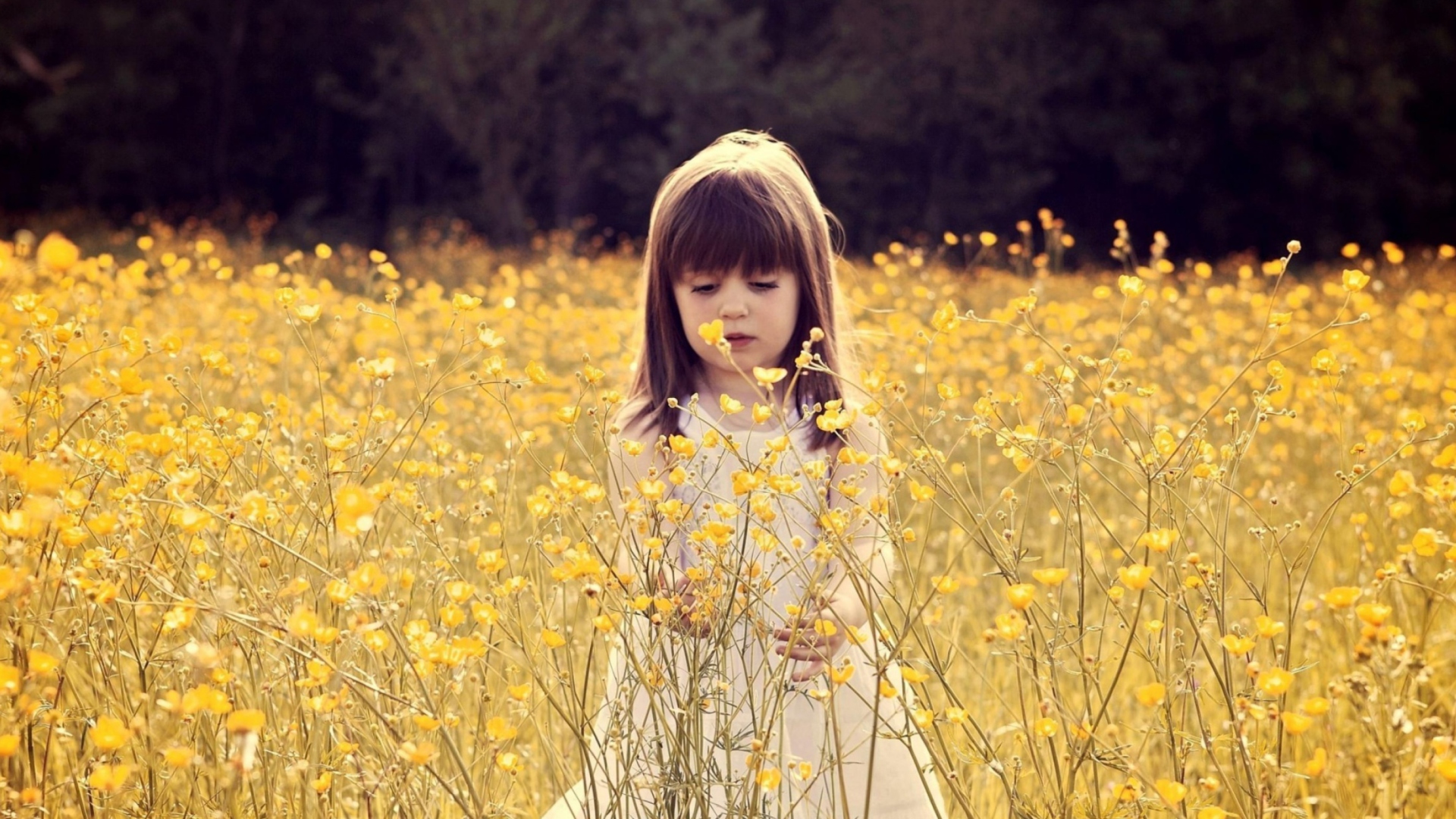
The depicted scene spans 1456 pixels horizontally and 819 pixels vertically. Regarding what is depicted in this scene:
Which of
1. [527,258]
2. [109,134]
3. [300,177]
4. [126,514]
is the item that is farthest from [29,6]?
[126,514]

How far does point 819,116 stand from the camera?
16.6 metres

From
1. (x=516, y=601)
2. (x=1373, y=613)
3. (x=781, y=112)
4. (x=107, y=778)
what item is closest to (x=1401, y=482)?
(x=1373, y=613)

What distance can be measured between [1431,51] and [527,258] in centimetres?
1563

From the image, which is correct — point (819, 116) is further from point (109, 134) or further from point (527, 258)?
point (109, 134)

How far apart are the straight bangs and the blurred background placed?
45.6 ft

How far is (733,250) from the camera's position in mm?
1811

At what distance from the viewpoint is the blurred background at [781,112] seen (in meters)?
15.9

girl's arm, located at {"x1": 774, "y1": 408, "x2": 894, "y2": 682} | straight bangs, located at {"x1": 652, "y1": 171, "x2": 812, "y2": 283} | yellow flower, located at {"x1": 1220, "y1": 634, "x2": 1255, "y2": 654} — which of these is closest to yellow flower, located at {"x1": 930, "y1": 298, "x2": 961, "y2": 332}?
girl's arm, located at {"x1": 774, "y1": 408, "x2": 894, "y2": 682}

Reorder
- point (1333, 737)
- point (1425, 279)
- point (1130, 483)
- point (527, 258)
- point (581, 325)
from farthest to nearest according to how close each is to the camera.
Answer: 1. point (527, 258)
2. point (1425, 279)
3. point (581, 325)
4. point (1130, 483)
5. point (1333, 737)

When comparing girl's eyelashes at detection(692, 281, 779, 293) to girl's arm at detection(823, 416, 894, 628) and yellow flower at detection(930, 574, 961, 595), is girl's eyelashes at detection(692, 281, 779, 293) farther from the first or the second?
yellow flower at detection(930, 574, 961, 595)

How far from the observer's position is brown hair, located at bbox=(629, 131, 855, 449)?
5.98ft

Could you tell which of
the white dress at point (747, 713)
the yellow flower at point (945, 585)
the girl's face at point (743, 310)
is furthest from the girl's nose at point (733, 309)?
the yellow flower at point (945, 585)

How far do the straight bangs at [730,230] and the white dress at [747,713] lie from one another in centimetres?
26

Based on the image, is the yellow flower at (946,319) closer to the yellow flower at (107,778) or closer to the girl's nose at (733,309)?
the girl's nose at (733,309)
